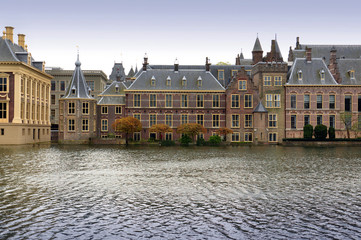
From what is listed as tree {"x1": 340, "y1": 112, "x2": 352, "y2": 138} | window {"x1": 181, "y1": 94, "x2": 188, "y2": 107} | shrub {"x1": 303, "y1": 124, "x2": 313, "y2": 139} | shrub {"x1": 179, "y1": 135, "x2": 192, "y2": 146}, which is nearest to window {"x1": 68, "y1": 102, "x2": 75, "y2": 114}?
window {"x1": 181, "y1": 94, "x2": 188, "y2": 107}

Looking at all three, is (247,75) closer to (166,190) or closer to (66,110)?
(66,110)

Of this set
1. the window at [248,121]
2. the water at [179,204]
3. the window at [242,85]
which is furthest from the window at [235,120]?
the water at [179,204]

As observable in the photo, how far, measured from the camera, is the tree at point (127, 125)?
63094mm

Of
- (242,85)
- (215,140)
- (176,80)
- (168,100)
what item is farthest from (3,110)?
(242,85)

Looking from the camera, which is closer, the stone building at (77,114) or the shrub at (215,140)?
the shrub at (215,140)

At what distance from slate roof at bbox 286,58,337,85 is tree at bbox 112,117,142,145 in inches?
1116

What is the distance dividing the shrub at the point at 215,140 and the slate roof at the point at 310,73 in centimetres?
1695

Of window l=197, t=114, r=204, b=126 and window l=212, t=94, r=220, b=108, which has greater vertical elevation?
window l=212, t=94, r=220, b=108

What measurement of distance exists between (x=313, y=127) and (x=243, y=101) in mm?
13551

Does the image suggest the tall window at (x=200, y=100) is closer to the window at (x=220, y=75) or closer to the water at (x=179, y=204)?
the window at (x=220, y=75)

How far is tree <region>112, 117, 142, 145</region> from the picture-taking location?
63.1 m

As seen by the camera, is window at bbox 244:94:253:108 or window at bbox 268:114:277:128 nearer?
window at bbox 268:114:277:128

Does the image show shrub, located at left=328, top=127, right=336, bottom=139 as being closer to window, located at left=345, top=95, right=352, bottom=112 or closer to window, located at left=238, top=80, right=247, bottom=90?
window, located at left=345, top=95, right=352, bottom=112

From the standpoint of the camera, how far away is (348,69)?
69125 mm
